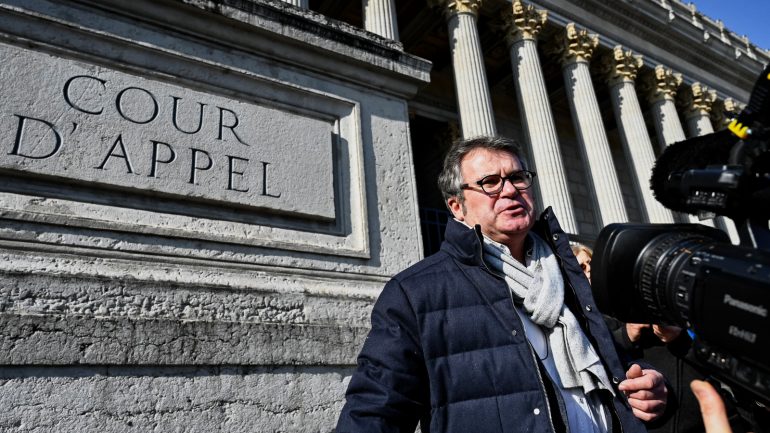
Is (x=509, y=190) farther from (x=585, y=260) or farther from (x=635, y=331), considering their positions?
(x=585, y=260)

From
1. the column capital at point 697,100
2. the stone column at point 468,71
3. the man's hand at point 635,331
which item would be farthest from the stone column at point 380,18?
the column capital at point 697,100

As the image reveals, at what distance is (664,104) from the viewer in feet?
60.6

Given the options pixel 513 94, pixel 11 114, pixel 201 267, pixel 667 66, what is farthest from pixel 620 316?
pixel 667 66

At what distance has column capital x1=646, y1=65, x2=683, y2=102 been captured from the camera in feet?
A: 60.2

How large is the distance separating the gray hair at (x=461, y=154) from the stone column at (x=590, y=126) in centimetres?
1276

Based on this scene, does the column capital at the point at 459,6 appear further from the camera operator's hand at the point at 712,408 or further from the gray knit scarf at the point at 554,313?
the camera operator's hand at the point at 712,408

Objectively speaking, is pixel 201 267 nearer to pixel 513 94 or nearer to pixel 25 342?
pixel 25 342

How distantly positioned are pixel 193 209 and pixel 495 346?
2206 millimetres

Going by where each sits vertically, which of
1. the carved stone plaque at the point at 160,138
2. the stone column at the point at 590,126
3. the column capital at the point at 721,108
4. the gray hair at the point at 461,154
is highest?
the column capital at the point at 721,108

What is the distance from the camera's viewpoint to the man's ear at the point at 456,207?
240 cm

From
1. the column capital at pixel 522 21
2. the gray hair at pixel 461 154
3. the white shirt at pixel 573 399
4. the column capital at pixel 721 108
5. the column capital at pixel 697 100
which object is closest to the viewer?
the white shirt at pixel 573 399

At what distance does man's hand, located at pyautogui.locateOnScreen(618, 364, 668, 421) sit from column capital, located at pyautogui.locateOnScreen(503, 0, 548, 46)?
14847 mm

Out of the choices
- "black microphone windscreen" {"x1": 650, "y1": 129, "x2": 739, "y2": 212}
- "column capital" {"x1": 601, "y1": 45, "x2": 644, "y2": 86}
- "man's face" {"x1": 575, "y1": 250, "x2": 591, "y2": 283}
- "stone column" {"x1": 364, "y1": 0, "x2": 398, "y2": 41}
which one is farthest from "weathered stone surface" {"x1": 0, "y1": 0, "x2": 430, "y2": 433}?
"column capital" {"x1": 601, "y1": 45, "x2": 644, "y2": 86}

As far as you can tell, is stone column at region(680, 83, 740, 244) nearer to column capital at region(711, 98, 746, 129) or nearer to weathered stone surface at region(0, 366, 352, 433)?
column capital at region(711, 98, 746, 129)
